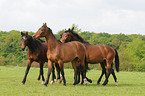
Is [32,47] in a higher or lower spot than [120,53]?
higher

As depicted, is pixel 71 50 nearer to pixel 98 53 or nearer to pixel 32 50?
pixel 98 53

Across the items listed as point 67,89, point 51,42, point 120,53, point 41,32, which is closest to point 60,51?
point 51,42

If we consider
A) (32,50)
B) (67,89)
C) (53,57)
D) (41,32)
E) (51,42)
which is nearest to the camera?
(67,89)

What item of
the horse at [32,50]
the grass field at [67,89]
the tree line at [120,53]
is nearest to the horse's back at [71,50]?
the grass field at [67,89]

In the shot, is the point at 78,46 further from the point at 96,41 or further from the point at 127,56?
the point at 96,41

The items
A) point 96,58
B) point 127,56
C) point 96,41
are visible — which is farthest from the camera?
point 96,41

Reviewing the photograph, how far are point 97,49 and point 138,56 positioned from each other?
49648 millimetres

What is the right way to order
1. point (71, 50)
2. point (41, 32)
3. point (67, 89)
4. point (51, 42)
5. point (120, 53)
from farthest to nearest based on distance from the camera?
point (120, 53), point (71, 50), point (51, 42), point (41, 32), point (67, 89)

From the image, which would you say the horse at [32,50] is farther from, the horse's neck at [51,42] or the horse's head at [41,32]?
the horse's neck at [51,42]

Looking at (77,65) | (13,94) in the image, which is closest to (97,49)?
(77,65)

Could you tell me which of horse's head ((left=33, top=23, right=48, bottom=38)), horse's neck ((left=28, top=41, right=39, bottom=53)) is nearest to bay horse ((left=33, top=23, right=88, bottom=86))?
horse's head ((left=33, top=23, right=48, bottom=38))

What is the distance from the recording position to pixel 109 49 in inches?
553

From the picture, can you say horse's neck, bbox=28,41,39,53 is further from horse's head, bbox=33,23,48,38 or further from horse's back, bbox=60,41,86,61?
horse's back, bbox=60,41,86,61

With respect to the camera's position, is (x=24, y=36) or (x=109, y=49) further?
(x=109, y=49)
